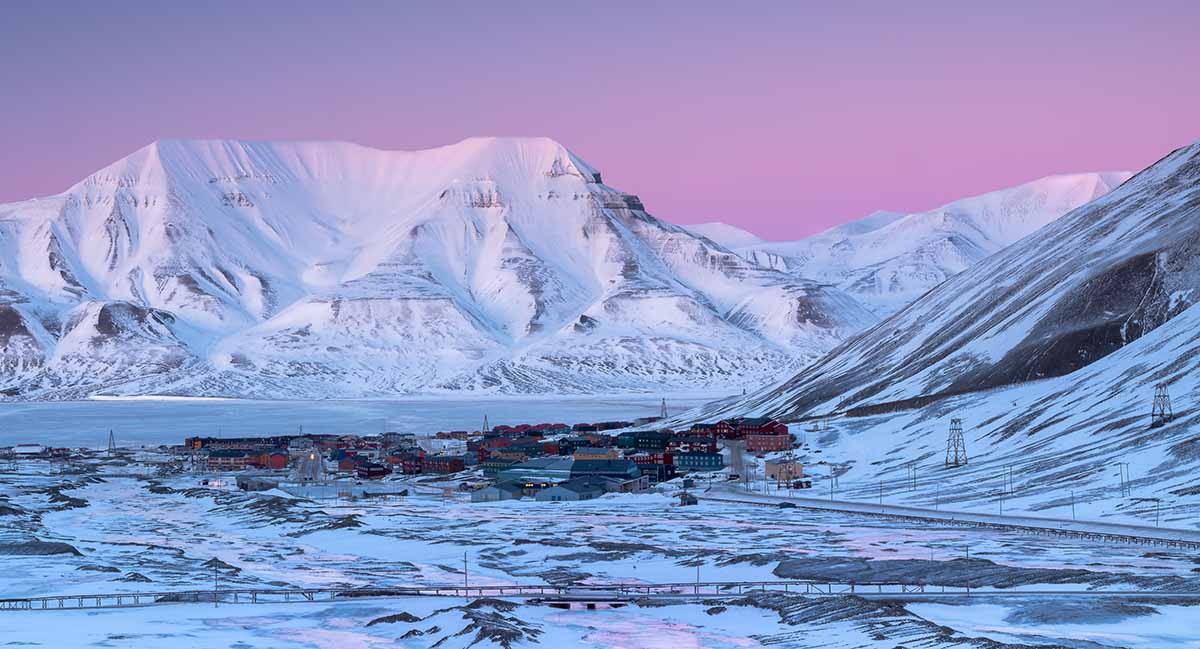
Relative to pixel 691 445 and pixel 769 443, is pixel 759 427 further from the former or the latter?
pixel 691 445

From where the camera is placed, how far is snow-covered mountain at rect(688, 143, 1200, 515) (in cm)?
12238

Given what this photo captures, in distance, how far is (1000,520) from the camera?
106562 mm

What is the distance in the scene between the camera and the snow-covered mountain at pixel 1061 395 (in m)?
122

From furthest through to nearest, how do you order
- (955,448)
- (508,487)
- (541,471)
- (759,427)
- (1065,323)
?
(759,427)
(1065,323)
(541,471)
(508,487)
(955,448)

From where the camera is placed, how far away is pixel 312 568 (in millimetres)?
88625

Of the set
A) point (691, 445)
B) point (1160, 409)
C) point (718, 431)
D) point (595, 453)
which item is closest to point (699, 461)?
point (691, 445)

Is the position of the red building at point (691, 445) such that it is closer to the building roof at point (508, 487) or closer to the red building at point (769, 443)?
the red building at point (769, 443)

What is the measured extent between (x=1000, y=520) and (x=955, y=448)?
32452 millimetres

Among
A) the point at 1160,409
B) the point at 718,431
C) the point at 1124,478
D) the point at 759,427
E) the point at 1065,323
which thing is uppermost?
the point at 1065,323

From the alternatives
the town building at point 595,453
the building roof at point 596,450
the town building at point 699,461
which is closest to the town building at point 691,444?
the town building at point 699,461

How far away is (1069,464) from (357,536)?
197ft

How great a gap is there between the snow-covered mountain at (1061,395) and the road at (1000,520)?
4.64 metres

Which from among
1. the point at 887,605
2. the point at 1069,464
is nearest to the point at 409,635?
the point at 887,605

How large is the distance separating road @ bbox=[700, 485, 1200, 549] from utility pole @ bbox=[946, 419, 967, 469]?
54.7 feet
